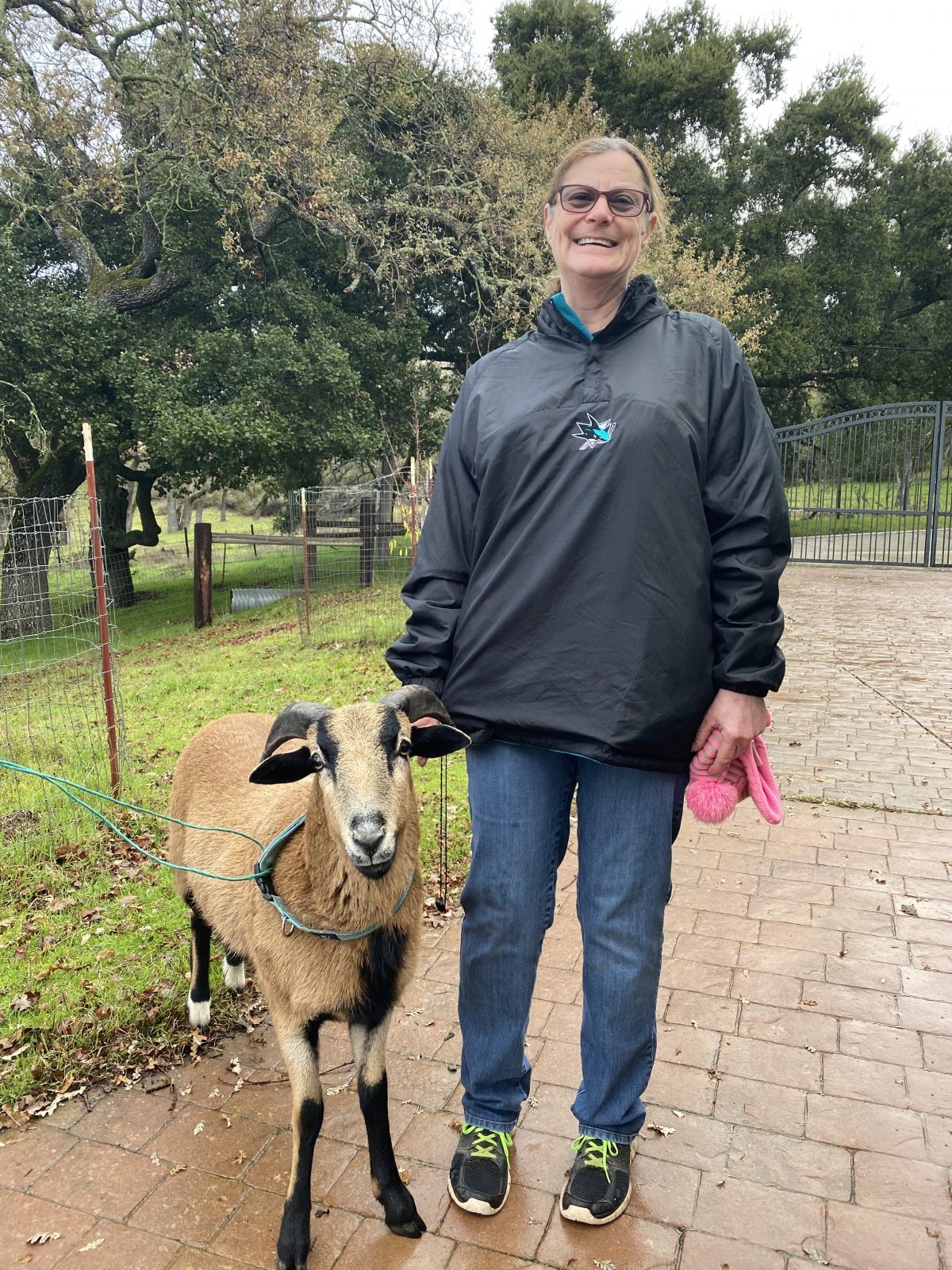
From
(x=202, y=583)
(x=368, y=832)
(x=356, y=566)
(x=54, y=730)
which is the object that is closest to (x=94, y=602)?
(x=54, y=730)

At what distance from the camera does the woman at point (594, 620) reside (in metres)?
2.28

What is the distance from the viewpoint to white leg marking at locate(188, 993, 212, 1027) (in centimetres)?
355

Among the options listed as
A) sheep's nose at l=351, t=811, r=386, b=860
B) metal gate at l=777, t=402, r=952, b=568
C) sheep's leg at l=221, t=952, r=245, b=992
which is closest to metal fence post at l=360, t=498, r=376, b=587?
metal gate at l=777, t=402, r=952, b=568

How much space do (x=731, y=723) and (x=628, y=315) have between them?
42.2 inches

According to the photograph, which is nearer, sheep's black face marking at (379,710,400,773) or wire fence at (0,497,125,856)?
sheep's black face marking at (379,710,400,773)

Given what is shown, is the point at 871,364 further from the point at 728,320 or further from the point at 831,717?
the point at 831,717

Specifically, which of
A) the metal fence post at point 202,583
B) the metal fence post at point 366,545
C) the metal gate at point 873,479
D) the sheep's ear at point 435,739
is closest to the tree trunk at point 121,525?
the metal fence post at point 202,583

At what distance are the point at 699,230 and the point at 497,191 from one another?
28.0 feet

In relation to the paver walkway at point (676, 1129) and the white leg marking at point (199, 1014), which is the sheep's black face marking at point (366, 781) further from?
the white leg marking at point (199, 1014)

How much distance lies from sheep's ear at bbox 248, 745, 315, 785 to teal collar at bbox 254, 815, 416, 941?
0.98ft

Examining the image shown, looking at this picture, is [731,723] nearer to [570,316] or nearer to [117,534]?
[570,316]

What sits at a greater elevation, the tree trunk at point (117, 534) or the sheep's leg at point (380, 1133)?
the tree trunk at point (117, 534)

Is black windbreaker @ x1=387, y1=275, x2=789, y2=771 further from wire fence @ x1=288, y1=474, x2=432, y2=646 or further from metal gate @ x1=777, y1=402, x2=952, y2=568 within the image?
metal gate @ x1=777, y1=402, x2=952, y2=568

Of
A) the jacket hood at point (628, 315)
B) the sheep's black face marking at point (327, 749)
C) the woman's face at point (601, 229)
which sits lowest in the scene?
the sheep's black face marking at point (327, 749)
